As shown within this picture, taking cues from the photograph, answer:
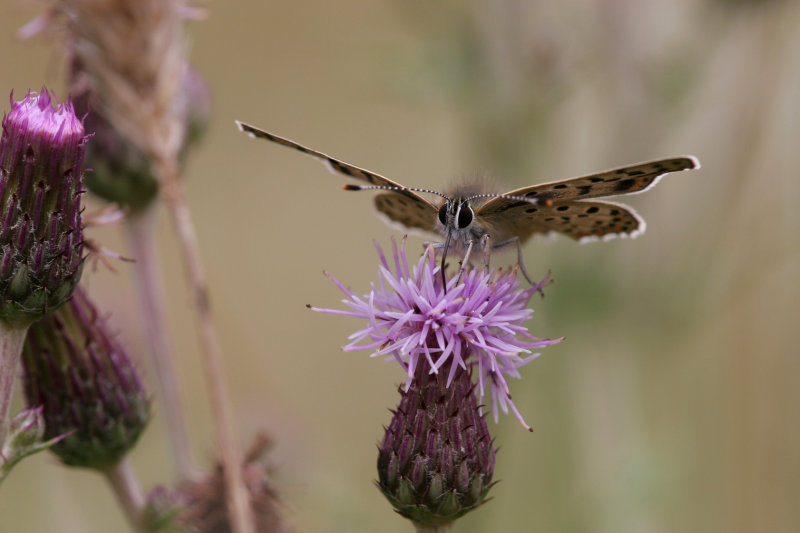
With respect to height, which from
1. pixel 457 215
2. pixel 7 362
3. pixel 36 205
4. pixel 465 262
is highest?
pixel 457 215

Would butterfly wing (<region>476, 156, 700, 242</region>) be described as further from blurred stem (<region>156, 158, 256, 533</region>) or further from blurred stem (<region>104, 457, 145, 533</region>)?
blurred stem (<region>104, 457, 145, 533</region>)

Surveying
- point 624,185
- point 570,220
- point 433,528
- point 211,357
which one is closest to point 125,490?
point 211,357

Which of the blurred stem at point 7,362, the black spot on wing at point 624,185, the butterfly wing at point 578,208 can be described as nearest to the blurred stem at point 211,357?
the blurred stem at point 7,362

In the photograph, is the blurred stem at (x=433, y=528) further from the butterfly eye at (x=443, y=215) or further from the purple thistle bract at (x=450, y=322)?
the butterfly eye at (x=443, y=215)

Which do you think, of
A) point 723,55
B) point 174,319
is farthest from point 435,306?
point 174,319

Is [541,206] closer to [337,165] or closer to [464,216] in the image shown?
[464,216]

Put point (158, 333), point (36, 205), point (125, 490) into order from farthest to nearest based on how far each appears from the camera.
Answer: point (158, 333), point (125, 490), point (36, 205)

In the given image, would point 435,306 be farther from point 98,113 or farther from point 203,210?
point 203,210

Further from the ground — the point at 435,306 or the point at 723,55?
the point at 723,55
